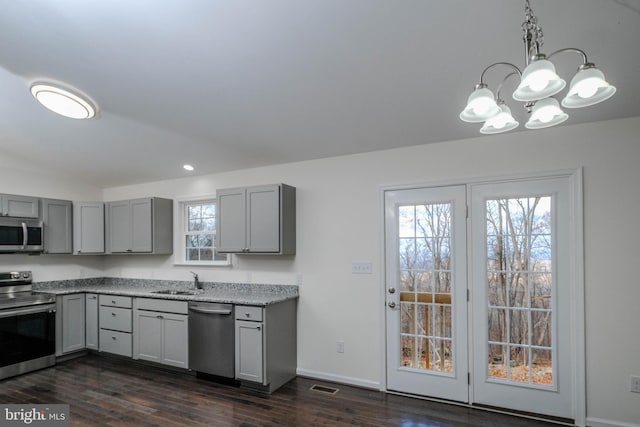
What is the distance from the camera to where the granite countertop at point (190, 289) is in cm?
366

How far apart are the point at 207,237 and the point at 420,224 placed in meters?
2.81

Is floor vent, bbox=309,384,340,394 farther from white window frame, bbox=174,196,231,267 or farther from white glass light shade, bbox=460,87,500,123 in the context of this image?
white glass light shade, bbox=460,87,500,123

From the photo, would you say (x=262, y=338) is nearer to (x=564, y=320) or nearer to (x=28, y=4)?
(x=564, y=320)

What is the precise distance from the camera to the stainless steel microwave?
418cm

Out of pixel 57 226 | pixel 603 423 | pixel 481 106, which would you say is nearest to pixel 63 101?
pixel 57 226

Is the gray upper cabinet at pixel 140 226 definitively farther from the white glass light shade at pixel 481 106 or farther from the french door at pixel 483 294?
the white glass light shade at pixel 481 106

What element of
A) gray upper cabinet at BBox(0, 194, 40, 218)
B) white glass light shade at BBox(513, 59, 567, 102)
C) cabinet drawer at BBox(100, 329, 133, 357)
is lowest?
cabinet drawer at BBox(100, 329, 133, 357)

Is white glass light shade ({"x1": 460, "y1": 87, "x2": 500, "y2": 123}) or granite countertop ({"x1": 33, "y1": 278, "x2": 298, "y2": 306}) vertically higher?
white glass light shade ({"x1": 460, "y1": 87, "x2": 500, "y2": 123})

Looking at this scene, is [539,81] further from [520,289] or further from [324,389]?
[324,389]

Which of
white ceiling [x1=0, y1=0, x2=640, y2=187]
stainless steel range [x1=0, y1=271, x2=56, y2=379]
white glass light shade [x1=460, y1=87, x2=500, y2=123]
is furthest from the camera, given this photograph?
stainless steel range [x1=0, y1=271, x2=56, y2=379]

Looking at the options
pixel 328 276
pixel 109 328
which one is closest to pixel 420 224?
pixel 328 276

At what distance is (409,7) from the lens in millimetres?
1874

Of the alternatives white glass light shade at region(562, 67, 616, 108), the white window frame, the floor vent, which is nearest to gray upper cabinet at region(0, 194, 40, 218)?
the white window frame

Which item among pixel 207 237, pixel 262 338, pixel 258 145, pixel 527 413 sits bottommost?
pixel 527 413
